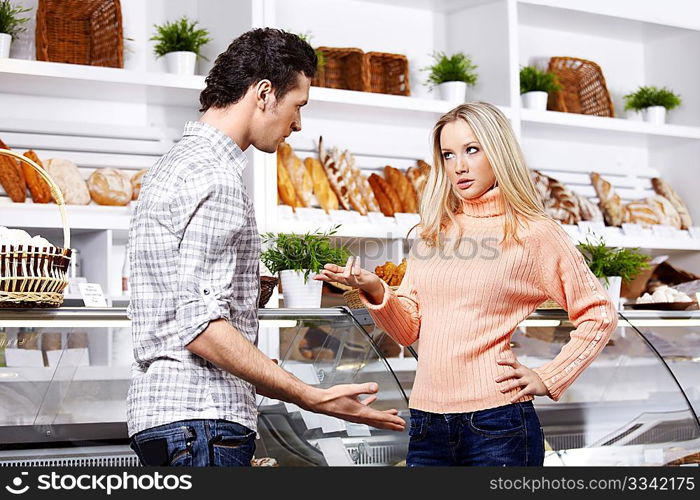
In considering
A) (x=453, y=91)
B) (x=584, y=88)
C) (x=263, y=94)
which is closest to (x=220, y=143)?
(x=263, y=94)

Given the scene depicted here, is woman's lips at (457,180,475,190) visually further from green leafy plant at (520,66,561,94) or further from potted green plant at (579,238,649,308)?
green leafy plant at (520,66,561,94)

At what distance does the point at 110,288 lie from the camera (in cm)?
325

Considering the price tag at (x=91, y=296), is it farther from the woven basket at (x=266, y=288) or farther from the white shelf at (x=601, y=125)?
the white shelf at (x=601, y=125)

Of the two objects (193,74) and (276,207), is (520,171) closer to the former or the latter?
(276,207)

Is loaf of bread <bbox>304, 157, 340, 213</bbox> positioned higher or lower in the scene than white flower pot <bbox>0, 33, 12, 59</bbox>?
lower

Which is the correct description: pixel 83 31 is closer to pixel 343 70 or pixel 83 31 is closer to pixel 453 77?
pixel 343 70

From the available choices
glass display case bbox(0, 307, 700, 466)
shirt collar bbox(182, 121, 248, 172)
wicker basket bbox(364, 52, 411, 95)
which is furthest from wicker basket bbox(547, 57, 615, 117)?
shirt collar bbox(182, 121, 248, 172)

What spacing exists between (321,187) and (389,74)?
71 cm

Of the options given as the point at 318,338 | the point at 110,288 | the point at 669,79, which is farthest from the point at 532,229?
the point at 669,79

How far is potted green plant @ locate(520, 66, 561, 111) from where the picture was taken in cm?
394

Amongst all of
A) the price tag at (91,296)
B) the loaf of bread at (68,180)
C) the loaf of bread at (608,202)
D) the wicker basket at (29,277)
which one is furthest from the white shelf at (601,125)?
the wicker basket at (29,277)

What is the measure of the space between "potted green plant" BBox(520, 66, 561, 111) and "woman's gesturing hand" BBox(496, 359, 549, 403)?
7.98 ft

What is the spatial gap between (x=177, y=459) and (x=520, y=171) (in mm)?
959

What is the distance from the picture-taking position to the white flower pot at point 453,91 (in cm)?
377
